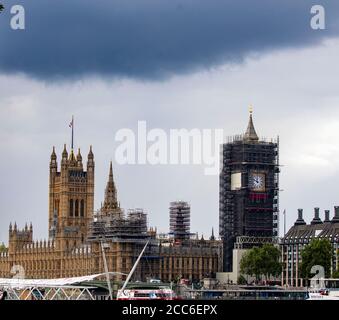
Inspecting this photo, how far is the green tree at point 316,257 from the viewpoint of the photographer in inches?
5089

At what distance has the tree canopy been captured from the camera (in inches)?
5438

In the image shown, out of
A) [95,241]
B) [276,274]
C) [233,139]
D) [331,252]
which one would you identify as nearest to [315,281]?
[331,252]

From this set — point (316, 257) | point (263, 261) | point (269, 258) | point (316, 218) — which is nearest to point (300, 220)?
point (316, 218)

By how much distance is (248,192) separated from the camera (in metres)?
144

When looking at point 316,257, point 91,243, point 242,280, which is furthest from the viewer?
point 91,243

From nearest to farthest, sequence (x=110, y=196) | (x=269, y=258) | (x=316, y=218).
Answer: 1. (x=269, y=258)
2. (x=316, y=218)
3. (x=110, y=196)

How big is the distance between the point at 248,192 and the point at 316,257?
16.3 meters

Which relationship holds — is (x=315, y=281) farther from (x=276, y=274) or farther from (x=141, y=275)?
(x=141, y=275)

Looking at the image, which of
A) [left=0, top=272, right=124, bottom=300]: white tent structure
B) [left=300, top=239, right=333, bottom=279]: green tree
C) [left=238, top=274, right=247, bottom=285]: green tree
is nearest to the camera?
[left=0, top=272, right=124, bottom=300]: white tent structure

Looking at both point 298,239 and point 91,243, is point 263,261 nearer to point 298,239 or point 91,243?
point 298,239

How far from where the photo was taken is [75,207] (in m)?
181

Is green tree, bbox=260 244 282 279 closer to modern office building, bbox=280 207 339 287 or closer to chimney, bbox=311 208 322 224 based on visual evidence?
modern office building, bbox=280 207 339 287

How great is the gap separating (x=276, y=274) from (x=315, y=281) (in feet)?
72.7

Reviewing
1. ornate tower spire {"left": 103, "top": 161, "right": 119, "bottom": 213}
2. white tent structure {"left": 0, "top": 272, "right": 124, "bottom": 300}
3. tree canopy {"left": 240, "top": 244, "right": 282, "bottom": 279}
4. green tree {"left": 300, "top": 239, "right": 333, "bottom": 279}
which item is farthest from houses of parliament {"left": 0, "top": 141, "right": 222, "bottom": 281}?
white tent structure {"left": 0, "top": 272, "right": 124, "bottom": 300}
